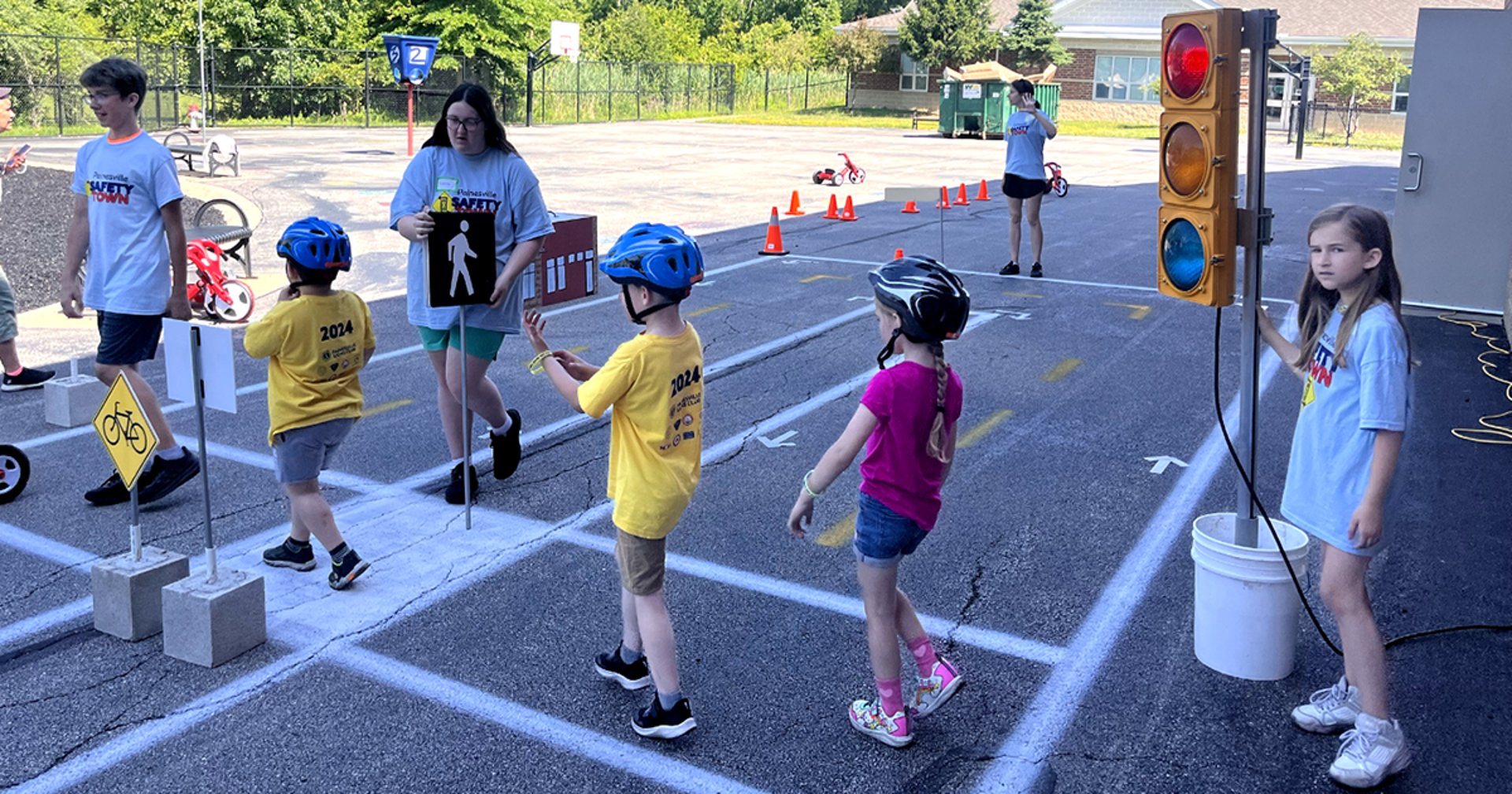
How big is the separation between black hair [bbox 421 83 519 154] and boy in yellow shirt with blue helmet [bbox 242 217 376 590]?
1.04 metres

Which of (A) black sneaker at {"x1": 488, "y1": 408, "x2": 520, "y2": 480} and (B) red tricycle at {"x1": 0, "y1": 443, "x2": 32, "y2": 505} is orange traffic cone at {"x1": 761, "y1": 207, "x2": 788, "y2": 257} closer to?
(A) black sneaker at {"x1": 488, "y1": 408, "x2": 520, "y2": 480}

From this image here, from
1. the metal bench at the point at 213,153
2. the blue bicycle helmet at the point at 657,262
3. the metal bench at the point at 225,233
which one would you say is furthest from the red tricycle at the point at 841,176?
the blue bicycle helmet at the point at 657,262

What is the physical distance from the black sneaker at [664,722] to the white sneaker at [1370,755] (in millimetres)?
2084

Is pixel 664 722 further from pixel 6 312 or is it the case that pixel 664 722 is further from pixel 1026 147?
pixel 1026 147

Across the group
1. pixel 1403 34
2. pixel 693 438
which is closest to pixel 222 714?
pixel 693 438

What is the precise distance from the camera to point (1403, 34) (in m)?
56.9

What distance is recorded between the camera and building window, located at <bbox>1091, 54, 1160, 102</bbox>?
62344 mm

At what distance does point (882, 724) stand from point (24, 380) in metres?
6.93

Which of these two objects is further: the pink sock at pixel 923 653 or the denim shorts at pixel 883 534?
the pink sock at pixel 923 653

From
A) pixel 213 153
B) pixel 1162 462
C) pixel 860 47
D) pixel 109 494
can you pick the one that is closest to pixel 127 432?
pixel 109 494

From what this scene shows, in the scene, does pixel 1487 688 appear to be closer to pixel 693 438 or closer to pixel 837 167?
pixel 693 438

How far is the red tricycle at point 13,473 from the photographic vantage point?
623 cm

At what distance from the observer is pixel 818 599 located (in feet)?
17.8

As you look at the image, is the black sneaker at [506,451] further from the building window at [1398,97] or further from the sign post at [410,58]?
the building window at [1398,97]
